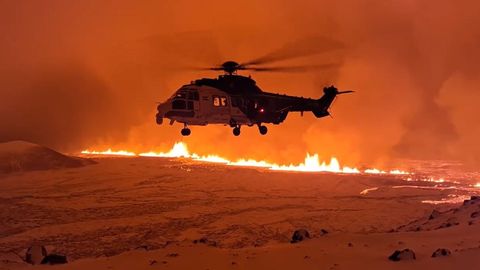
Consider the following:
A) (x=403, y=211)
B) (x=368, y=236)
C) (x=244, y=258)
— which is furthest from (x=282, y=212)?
(x=244, y=258)

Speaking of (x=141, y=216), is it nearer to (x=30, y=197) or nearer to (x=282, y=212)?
(x=282, y=212)

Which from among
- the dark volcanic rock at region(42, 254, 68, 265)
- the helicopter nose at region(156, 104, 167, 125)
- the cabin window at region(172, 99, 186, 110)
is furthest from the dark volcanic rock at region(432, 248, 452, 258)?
the dark volcanic rock at region(42, 254, 68, 265)

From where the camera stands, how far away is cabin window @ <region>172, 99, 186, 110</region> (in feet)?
46.4

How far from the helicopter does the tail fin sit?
1.49 meters

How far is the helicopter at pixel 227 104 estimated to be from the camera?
1331cm

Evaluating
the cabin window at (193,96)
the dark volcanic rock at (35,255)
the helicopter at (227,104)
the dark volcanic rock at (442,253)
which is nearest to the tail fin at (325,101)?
the helicopter at (227,104)

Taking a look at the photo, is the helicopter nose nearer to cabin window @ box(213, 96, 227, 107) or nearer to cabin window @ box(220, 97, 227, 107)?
cabin window @ box(213, 96, 227, 107)

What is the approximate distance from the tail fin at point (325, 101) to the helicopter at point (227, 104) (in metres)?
1.49

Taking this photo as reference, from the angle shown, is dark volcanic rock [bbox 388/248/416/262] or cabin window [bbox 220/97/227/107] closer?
cabin window [bbox 220/97/227/107]

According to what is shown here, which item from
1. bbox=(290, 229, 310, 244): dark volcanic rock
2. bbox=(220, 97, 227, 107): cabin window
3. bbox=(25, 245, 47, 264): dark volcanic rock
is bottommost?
bbox=(25, 245, 47, 264): dark volcanic rock

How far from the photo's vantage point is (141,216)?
40938mm

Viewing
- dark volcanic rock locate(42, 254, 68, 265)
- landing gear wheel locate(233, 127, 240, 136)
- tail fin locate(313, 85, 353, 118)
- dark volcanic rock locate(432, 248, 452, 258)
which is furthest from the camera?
dark volcanic rock locate(42, 254, 68, 265)

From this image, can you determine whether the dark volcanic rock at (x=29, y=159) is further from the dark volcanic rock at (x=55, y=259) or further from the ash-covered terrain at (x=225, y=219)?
the dark volcanic rock at (x=55, y=259)

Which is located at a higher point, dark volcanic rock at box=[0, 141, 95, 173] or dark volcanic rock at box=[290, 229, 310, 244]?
dark volcanic rock at box=[0, 141, 95, 173]
